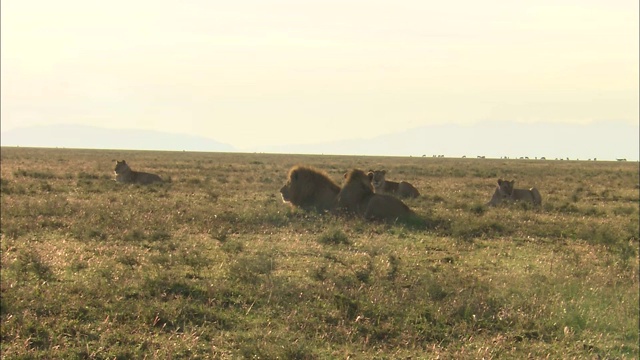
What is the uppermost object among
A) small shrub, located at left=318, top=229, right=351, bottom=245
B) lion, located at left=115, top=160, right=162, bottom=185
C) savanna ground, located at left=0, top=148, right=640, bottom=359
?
lion, located at left=115, top=160, right=162, bottom=185

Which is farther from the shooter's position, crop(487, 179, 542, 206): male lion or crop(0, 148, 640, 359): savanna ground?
crop(487, 179, 542, 206): male lion

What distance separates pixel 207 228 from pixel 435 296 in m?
6.21

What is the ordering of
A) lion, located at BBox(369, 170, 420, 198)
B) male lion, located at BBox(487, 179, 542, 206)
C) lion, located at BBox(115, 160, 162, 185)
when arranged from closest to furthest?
male lion, located at BBox(487, 179, 542, 206)
lion, located at BBox(369, 170, 420, 198)
lion, located at BBox(115, 160, 162, 185)

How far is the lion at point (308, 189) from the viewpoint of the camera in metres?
16.3

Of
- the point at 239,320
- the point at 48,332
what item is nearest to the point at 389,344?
the point at 239,320

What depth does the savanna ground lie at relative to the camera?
6254mm

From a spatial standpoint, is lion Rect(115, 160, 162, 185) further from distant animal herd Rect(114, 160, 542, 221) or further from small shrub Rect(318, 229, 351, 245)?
small shrub Rect(318, 229, 351, 245)

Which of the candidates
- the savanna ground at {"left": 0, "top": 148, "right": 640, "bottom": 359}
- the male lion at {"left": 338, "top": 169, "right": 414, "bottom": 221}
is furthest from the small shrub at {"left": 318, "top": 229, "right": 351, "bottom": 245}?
the male lion at {"left": 338, "top": 169, "right": 414, "bottom": 221}

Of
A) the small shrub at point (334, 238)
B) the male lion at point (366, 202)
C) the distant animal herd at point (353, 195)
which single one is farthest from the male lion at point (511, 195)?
the small shrub at point (334, 238)

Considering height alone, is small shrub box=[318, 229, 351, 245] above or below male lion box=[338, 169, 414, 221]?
below

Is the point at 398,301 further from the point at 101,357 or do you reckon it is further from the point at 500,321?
the point at 101,357

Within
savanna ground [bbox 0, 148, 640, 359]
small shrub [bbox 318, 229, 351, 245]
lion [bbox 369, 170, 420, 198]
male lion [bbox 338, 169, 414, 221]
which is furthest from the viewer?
lion [bbox 369, 170, 420, 198]

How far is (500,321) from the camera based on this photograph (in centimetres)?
716

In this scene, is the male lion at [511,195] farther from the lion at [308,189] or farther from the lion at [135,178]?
the lion at [135,178]
